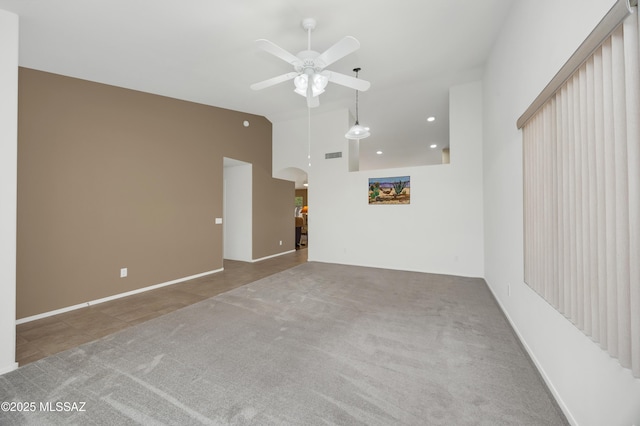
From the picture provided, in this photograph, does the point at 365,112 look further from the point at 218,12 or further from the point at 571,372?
the point at 571,372

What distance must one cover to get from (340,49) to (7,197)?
3373 mm

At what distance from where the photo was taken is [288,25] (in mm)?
3047

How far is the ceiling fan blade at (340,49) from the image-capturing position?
2.36 metres

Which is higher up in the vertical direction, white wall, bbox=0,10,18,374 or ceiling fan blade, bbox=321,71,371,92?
ceiling fan blade, bbox=321,71,371,92

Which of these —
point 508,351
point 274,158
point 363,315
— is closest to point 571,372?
point 508,351

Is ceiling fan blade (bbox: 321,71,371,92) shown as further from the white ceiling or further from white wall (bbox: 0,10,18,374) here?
white wall (bbox: 0,10,18,374)

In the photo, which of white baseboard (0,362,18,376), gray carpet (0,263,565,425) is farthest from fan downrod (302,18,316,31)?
white baseboard (0,362,18,376)

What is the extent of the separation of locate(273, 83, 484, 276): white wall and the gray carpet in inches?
77.6

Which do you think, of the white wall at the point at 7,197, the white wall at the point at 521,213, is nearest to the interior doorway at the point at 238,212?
the white wall at the point at 7,197

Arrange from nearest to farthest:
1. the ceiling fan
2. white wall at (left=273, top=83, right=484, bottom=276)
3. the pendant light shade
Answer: the ceiling fan < the pendant light shade < white wall at (left=273, top=83, right=484, bottom=276)

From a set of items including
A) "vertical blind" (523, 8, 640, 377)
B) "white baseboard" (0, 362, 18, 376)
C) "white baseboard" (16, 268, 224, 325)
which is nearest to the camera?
"vertical blind" (523, 8, 640, 377)

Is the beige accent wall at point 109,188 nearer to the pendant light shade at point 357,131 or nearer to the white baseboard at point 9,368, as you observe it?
the white baseboard at point 9,368

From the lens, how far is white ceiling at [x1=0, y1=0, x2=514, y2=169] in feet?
8.83

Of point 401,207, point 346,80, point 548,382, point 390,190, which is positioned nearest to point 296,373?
point 548,382
